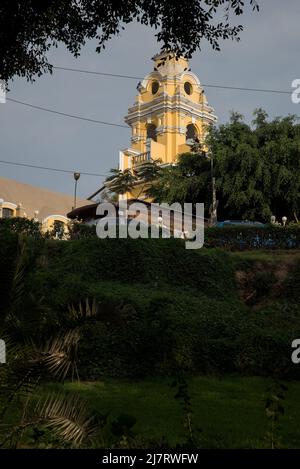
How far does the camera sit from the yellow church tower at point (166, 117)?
43594mm

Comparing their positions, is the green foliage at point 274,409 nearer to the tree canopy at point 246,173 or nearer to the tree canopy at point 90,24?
the tree canopy at point 90,24

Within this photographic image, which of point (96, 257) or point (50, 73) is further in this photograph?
point (96, 257)

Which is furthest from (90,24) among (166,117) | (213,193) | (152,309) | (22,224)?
(166,117)

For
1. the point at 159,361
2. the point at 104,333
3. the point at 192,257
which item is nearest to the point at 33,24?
the point at 104,333

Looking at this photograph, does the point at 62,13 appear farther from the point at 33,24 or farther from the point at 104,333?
the point at 104,333

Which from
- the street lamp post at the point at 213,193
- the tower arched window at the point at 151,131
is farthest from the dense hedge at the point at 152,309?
the tower arched window at the point at 151,131

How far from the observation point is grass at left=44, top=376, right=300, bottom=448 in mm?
6637

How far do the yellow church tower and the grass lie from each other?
32915 mm

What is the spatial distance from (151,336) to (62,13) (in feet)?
19.4

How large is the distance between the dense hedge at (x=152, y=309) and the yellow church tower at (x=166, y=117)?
26546 millimetres

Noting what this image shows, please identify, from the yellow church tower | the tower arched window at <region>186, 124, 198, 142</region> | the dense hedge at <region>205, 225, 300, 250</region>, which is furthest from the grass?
the tower arched window at <region>186, 124, 198, 142</region>

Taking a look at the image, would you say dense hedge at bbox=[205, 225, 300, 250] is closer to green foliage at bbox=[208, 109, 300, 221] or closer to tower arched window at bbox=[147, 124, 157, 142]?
green foliage at bbox=[208, 109, 300, 221]

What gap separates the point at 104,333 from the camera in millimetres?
11055
